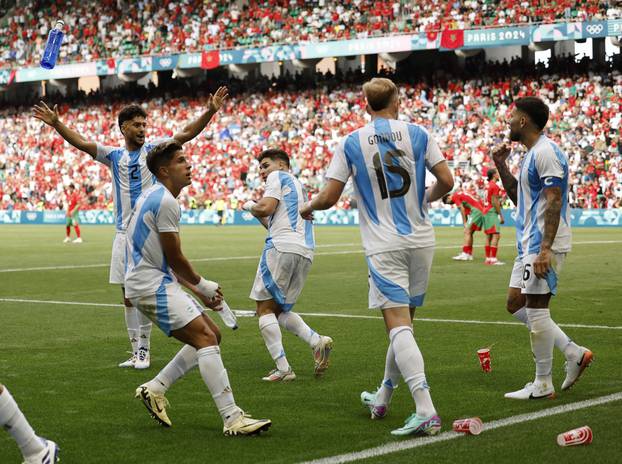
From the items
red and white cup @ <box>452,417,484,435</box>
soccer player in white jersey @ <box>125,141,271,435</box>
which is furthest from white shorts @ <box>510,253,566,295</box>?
soccer player in white jersey @ <box>125,141,271,435</box>

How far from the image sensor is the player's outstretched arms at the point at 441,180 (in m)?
6.95

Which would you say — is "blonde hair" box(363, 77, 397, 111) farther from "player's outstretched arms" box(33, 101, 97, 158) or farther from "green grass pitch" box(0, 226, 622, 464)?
"player's outstretched arms" box(33, 101, 97, 158)

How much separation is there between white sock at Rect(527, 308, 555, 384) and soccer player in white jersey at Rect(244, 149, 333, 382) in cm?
190

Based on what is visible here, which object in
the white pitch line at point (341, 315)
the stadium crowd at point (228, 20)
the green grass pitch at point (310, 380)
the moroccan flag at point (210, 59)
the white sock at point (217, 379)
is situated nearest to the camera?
the green grass pitch at point (310, 380)

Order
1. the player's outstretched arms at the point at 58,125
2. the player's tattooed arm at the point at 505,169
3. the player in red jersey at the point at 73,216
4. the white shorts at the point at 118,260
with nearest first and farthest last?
the player's tattooed arm at the point at 505,169 → the player's outstretched arms at the point at 58,125 → the white shorts at the point at 118,260 → the player in red jersey at the point at 73,216

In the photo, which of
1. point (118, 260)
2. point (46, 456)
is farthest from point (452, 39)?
point (46, 456)

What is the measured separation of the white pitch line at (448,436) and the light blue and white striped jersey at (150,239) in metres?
1.72

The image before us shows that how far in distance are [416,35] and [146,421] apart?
139ft

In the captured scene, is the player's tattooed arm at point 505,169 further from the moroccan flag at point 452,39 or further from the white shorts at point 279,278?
the moroccan flag at point 452,39

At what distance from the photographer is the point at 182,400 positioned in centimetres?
806

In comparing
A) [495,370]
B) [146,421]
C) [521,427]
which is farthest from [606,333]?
[146,421]

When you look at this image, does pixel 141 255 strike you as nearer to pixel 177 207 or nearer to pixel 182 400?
pixel 177 207

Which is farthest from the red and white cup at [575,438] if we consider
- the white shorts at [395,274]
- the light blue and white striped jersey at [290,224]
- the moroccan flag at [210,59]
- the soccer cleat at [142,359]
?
the moroccan flag at [210,59]

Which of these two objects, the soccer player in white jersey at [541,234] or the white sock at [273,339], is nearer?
the soccer player in white jersey at [541,234]
